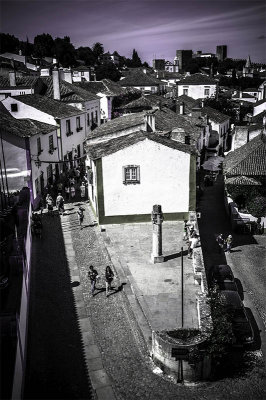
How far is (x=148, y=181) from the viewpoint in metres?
22.5

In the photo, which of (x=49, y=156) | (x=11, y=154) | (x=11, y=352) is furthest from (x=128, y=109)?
(x=11, y=352)

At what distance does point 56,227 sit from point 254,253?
1213 centimetres

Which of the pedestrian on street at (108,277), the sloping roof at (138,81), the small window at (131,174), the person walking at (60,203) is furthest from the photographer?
the sloping roof at (138,81)

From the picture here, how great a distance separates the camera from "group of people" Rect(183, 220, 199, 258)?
A: 1886 centimetres

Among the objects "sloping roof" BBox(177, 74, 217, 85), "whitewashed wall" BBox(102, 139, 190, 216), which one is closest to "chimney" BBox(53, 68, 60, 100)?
"whitewashed wall" BBox(102, 139, 190, 216)

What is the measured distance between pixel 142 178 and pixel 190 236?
16.0ft

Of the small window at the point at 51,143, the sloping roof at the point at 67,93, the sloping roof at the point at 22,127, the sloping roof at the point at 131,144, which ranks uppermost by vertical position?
the sloping roof at the point at 67,93

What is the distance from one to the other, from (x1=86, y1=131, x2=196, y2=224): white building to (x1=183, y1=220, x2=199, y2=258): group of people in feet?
6.89

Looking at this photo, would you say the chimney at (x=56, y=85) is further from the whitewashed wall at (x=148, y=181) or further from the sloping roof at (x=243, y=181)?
the sloping roof at (x=243, y=181)

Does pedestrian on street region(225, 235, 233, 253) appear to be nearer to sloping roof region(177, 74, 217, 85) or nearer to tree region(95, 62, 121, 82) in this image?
sloping roof region(177, 74, 217, 85)

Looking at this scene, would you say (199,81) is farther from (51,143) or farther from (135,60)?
(135,60)

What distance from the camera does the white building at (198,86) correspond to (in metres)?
72.6

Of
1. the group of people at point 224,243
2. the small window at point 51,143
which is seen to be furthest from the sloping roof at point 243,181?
the small window at point 51,143

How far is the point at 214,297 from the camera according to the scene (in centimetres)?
1383
